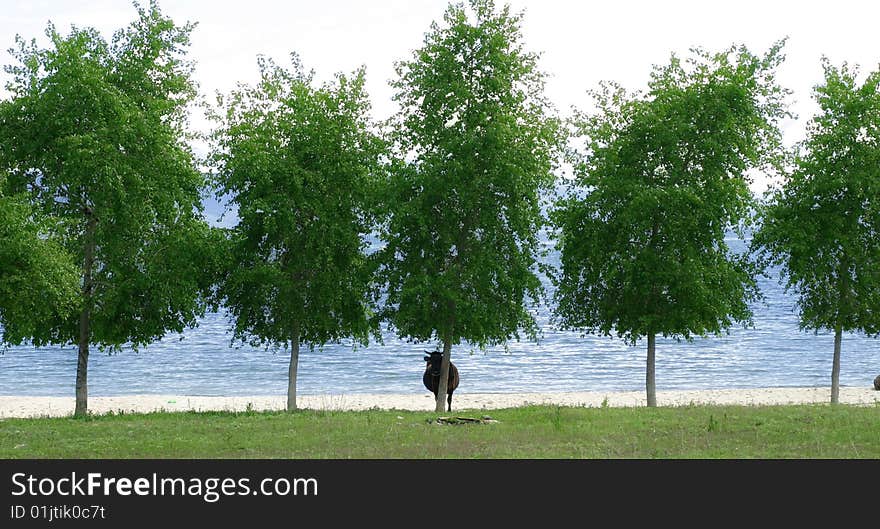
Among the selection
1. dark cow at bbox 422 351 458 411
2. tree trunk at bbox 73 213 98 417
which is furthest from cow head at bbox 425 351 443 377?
tree trunk at bbox 73 213 98 417

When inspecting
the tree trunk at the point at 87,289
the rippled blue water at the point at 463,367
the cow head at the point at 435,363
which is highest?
the tree trunk at the point at 87,289

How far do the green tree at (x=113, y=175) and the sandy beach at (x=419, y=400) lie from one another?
15.2 metres

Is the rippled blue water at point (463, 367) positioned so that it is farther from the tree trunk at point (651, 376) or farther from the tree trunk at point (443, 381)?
the tree trunk at point (443, 381)

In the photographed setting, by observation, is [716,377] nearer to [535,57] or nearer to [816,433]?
[535,57]

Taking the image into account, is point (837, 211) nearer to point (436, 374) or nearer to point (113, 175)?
point (436, 374)

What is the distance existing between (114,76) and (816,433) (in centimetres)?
2122

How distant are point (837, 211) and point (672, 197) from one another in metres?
6.74

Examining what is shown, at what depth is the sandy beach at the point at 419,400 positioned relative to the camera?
44188 mm

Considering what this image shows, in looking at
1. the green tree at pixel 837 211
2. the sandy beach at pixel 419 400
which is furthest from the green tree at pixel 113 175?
the green tree at pixel 837 211

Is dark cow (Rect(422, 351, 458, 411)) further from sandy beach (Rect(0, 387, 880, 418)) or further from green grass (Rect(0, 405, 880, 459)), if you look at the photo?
sandy beach (Rect(0, 387, 880, 418))

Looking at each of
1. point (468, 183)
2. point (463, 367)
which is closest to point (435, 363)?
point (468, 183)

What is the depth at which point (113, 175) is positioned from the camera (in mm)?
27078

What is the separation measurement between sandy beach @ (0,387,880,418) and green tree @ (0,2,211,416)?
15203 mm

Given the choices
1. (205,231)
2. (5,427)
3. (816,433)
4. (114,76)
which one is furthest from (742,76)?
(5,427)
